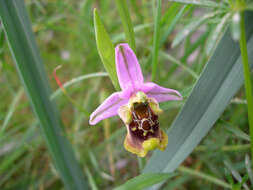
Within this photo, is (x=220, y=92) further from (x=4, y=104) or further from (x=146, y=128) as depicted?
(x=4, y=104)

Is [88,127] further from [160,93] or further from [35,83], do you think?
[160,93]

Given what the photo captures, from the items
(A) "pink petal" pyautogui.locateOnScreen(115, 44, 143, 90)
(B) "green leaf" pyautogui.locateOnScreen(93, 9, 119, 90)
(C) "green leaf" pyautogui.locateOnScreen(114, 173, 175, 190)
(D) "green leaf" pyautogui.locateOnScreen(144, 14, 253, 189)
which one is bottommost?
(C) "green leaf" pyautogui.locateOnScreen(114, 173, 175, 190)

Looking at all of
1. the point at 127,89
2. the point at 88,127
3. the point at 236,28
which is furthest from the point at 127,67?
the point at 88,127

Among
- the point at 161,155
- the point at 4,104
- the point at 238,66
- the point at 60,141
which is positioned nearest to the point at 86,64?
the point at 4,104

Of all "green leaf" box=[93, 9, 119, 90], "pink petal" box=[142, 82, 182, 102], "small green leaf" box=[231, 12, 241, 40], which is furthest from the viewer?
"pink petal" box=[142, 82, 182, 102]

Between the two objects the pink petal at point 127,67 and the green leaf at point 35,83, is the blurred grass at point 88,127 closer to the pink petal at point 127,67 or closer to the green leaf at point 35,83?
the green leaf at point 35,83

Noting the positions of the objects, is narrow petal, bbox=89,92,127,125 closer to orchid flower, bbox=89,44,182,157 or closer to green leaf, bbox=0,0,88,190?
orchid flower, bbox=89,44,182,157

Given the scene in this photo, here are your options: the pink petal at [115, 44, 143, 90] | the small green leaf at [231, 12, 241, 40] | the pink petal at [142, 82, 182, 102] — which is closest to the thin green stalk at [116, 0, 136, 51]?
the pink petal at [115, 44, 143, 90]
